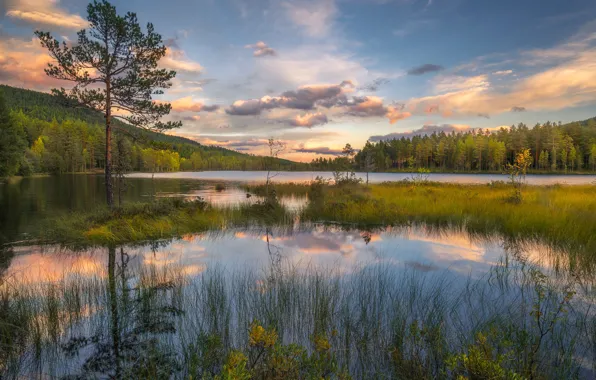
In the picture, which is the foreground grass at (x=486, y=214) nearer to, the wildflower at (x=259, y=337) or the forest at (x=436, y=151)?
the wildflower at (x=259, y=337)

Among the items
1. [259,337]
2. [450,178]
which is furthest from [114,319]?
[450,178]

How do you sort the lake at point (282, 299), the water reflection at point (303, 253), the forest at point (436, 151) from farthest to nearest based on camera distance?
the forest at point (436, 151) < the water reflection at point (303, 253) < the lake at point (282, 299)

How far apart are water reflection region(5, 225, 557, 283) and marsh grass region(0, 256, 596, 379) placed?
124 centimetres

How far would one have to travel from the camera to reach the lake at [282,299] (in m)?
4.28

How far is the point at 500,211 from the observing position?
50.4 ft

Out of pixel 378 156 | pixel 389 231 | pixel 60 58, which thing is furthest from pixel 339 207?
pixel 378 156

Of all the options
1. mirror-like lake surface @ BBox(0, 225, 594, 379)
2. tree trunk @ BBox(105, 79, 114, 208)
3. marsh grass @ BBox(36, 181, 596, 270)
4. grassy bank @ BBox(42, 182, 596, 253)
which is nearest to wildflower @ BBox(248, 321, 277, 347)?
mirror-like lake surface @ BBox(0, 225, 594, 379)

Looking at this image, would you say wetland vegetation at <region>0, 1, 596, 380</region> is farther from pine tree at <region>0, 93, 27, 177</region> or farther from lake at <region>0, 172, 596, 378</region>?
pine tree at <region>0, 93, 27, 177</region>

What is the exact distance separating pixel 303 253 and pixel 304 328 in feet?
19.1

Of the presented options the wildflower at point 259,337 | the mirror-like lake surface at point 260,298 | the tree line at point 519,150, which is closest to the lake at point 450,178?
the tree line at point 519,150

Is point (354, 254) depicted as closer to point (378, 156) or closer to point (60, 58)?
point (60, 58)

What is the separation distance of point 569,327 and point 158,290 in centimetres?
745

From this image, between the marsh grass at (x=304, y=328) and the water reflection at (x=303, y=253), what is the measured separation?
4.08 feet

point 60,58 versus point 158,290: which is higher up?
point 60,58
